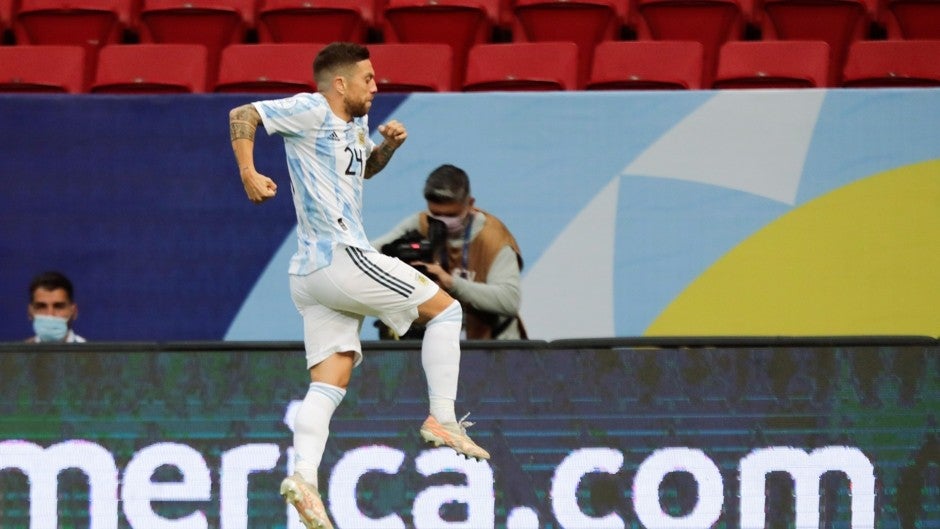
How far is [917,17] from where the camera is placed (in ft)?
26.3

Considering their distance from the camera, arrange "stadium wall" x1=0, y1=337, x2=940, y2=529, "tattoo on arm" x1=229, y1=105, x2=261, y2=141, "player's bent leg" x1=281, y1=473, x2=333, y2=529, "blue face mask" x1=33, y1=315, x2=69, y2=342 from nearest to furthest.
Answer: "tattoo on arm" x1=229, y1=105, x2=261, y2=141
"player's bent leg" x1=281, y1=473, x2=333, y2=529
"stadium wall" x1=0, y1=337, x2=940, y2=529
"blue face mask" x1=33, y1=315, x2=69, y2=342

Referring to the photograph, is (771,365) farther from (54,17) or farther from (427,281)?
(54,17)

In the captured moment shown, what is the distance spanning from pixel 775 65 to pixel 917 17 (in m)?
0.90

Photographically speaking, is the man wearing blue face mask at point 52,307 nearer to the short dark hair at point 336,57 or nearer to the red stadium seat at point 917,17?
the short dark hair at point 336,57

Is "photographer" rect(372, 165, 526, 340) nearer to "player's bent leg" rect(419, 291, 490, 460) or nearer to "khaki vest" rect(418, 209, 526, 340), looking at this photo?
"khaki vest" rect(418, 209, 526, 340)

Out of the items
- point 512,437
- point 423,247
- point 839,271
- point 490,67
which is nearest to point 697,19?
point 490,67

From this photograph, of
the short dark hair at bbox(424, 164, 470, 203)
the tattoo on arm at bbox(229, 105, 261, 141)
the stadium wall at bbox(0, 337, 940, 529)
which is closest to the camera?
the tattoo on arm at bbox(229, 105, 261, 141)

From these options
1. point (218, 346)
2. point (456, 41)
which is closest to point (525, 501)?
point (218, 346)

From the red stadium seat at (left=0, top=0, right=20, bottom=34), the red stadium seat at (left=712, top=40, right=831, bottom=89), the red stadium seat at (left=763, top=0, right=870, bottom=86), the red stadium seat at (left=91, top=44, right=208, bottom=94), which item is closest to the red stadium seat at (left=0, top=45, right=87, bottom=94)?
the red stadium seat at (left=91, top=44, right=208, bottom=94)

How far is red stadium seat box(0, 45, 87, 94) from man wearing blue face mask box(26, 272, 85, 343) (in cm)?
140

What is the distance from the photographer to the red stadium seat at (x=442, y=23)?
8359 millimetres

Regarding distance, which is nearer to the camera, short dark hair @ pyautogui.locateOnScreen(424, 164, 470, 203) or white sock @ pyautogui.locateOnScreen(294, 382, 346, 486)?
white sock @ pyautogui.locateOnScreen(294, 382, 346, 486)

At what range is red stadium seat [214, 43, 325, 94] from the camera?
7.80 m

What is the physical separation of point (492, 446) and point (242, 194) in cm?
252
